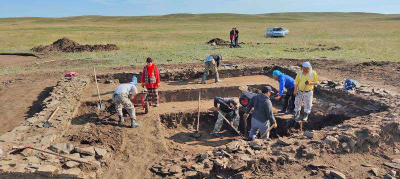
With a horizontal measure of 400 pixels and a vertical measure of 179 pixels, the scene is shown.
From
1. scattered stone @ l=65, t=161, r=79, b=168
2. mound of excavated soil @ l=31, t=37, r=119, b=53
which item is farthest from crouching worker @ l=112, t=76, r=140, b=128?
mound of excavated soil @ l=31, t=37, r=119, b=53

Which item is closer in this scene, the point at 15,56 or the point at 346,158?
the point at 346,158

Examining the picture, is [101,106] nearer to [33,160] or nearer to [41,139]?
[41,139]

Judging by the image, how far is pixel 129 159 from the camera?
6652 millimetres

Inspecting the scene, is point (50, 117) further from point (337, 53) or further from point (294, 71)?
point (337, 53)

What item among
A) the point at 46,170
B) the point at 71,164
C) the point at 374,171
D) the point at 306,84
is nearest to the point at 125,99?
the point at 71,164

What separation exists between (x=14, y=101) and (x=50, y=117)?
394 cm

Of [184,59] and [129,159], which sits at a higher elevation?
[184,59]

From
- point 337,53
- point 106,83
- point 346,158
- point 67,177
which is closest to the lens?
point 67,177

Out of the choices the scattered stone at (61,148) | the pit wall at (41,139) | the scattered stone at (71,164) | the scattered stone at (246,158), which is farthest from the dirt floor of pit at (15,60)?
the scattered stone at (246,158)

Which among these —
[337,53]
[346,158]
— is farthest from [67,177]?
[337,53]

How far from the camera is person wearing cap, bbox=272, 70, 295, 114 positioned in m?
8.19

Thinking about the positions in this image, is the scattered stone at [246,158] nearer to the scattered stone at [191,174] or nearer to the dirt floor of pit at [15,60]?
the scattered stone at [191,174]

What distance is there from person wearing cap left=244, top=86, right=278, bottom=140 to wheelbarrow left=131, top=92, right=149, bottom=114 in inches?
132

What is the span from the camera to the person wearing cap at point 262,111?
21.5ft
